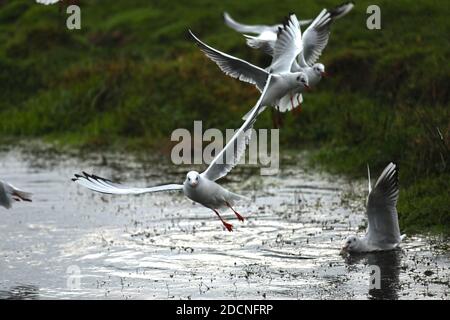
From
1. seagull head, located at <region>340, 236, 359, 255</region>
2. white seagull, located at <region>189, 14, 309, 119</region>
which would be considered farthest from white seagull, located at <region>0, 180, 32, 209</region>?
seagull head, located at <region>340, 236, 359, 255</region>

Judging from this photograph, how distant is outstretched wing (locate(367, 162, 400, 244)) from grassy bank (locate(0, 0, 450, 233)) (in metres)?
1.41

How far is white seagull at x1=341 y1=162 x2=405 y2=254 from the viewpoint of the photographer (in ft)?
39.1

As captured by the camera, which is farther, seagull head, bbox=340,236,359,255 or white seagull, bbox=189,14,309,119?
white seagull, bbox=189,14,309,119

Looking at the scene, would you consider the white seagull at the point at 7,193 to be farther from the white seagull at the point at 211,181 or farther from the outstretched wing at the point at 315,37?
the outstretched wing at the point at 315,37

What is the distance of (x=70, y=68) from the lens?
2744cm

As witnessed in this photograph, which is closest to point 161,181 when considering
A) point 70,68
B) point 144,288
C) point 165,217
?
point 165,217

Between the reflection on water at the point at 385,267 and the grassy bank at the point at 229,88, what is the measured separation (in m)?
1.48

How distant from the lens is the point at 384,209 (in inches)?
476

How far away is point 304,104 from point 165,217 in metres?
7.50

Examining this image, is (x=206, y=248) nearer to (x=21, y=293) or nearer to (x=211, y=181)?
(x=211, y=181)

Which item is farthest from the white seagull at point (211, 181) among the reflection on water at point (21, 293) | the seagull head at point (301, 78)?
the reflection on water at point (21, 293)

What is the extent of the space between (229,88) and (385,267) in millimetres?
12179

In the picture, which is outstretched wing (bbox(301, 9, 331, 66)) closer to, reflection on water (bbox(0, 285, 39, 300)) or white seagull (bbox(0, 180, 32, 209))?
white seagull (bbox(0, 180, 32, 209))

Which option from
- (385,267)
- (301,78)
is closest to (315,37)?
(301,78)
